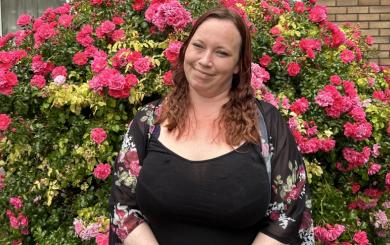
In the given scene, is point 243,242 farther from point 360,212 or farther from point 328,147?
point 360,212

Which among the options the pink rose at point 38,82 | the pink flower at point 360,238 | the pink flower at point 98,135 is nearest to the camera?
the pink flower at point 98,135

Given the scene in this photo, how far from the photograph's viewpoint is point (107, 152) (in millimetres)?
2857

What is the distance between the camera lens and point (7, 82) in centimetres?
294

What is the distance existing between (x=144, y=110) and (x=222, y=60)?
1.49 feet

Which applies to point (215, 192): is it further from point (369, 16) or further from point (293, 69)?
point (369, 16)

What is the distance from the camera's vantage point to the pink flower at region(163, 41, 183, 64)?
2.89 meters

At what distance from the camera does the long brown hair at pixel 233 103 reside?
7.11 feet

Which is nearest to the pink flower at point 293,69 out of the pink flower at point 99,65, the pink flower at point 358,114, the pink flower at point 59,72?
the pink flower at point 358,114

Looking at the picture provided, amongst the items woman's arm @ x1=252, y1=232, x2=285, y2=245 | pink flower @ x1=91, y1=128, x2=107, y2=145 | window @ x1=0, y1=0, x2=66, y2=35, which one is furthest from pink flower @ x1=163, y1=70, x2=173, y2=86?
window @ x1=0, y1=0, x2=66, y2=35

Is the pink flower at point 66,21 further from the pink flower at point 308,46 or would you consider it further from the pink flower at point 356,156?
the pink flower at point 356,156

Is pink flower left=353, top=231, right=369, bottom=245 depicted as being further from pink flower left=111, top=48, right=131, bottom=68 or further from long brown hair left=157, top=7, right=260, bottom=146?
pink flower left=111, top=48, right=131, bottom=68

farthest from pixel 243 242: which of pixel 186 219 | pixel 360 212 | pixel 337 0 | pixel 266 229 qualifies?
pixel 337 0

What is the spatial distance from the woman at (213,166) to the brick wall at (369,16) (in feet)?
11.1

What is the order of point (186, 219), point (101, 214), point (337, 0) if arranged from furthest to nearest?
point (337, 0)
point (101, 214)
point (186, 219)
